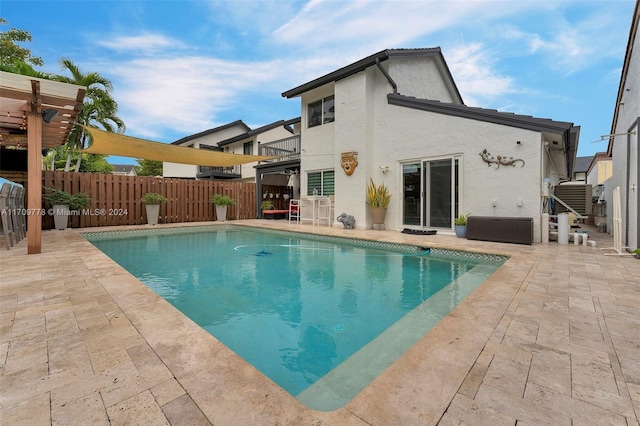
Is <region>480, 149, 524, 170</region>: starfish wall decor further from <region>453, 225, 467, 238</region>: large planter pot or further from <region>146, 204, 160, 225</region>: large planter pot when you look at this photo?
<region>146, 204, 160, 225</region>: large planter pot

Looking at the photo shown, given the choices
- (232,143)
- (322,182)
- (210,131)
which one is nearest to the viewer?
(322,182)

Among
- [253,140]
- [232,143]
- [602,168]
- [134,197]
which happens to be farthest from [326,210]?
[602,168]

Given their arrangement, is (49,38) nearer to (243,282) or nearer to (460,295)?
(243,282)

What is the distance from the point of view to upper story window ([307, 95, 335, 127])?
10891 mm

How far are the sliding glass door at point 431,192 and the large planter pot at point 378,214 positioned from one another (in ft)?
1.97

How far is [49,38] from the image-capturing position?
43.5ft

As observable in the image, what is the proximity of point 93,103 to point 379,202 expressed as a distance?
629 inches

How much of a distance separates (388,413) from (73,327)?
2305 millimetres

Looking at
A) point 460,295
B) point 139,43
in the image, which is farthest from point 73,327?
point 139,43

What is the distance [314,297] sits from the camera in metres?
3.57

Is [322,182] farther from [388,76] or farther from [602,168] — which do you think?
[602,168]

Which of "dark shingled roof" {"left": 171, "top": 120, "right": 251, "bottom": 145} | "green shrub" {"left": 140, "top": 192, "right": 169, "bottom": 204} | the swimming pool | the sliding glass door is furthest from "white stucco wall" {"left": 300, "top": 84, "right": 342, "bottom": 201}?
"dark shingled roof" {"left": 171, "top": 120, "right": 251, "bottom": 145}

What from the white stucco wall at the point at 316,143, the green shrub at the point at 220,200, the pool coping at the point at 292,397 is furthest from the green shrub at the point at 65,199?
the pool coping at the point at 292,397

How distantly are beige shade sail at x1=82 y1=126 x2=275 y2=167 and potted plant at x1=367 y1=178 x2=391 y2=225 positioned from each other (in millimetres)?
4416
